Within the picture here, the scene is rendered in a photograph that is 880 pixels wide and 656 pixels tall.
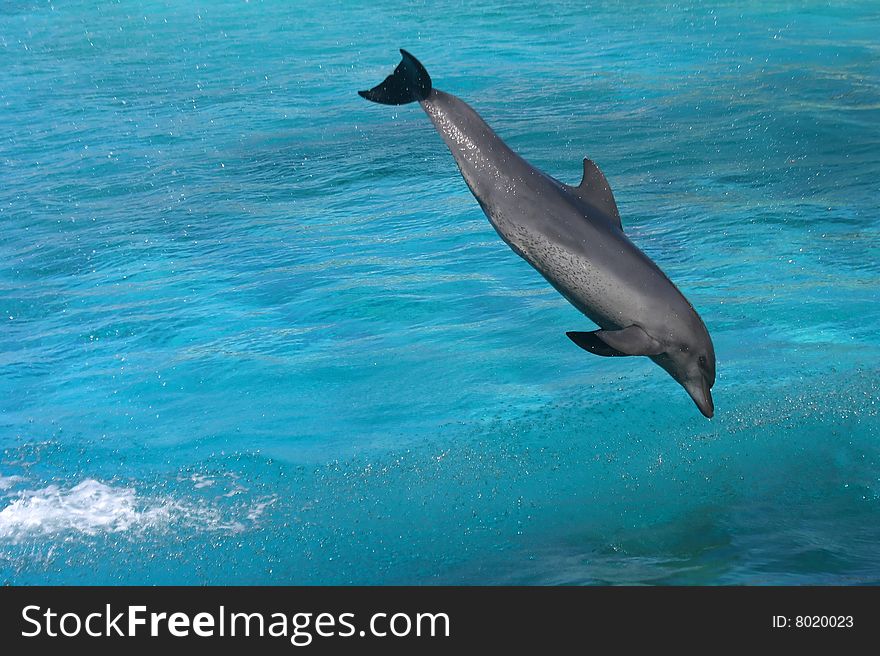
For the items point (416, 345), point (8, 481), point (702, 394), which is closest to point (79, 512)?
point (8, 481)

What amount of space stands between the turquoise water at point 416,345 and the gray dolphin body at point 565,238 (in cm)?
110

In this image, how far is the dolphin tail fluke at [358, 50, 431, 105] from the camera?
16.0ft

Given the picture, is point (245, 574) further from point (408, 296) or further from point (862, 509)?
point (408, 296)

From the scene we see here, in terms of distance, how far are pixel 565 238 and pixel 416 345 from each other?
137 inches

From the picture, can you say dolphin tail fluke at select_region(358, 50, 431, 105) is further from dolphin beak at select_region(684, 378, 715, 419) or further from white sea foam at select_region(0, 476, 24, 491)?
white sea foam at select_region(0, 476, 24, 491)

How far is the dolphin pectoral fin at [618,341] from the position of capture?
181 inches

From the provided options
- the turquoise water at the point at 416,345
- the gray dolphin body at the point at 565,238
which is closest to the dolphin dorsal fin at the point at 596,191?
the gray dolphin body at the point at 565,238

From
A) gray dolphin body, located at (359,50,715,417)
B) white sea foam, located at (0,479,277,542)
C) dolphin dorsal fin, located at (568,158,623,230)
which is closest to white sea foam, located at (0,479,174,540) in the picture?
white sea foam, located at (0,479,277,542)

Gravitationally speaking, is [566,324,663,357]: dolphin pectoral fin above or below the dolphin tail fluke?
below

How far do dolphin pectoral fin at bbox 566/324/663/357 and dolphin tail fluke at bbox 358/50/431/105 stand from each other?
1.34 m

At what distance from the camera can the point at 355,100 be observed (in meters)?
16.2

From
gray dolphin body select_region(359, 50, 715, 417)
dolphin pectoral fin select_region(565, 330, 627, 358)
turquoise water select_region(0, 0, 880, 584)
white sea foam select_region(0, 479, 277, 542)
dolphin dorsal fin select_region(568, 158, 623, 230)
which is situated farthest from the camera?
white sea foam select_region(0, 479, 277, 542)

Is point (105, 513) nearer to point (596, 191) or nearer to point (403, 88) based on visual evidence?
point (403, 88)

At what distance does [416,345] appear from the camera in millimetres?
8172
